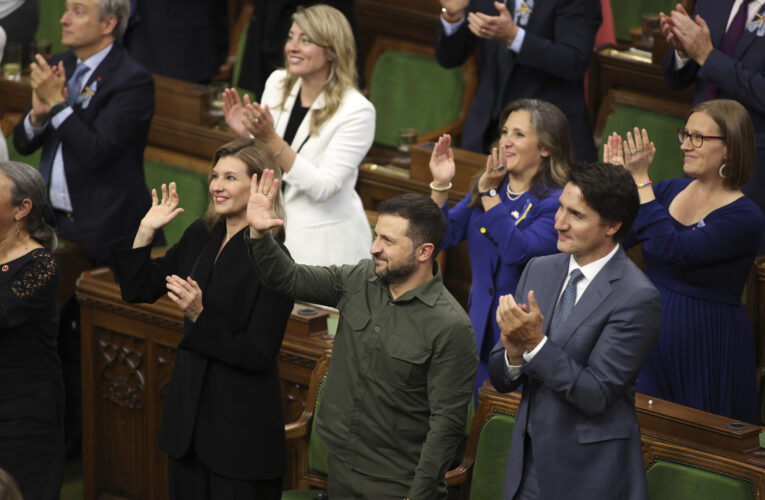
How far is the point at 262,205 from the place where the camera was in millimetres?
2555

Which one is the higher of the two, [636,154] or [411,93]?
[636,154]

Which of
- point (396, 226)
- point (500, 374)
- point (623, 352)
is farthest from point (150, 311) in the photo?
point (623, 352)

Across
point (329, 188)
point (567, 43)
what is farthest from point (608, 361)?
point (567, 43)

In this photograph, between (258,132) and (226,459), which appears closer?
(226,459)

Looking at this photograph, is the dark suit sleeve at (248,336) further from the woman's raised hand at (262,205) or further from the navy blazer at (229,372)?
the woman's raised hand at (262,205)

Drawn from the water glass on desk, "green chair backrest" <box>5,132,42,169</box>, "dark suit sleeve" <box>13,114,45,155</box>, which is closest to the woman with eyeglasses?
"dark suit sleeve" <box>13,114,45,155</box>

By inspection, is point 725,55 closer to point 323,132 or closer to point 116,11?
point 323,132

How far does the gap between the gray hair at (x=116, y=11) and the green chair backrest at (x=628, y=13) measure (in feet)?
6.83

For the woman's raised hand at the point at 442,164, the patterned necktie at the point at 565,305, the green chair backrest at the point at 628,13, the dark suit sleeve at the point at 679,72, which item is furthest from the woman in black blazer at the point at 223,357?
the green chair backrest at the point at 628,13

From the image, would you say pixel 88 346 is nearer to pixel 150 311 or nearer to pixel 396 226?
pixel 150 311

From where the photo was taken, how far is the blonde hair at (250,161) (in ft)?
9.38

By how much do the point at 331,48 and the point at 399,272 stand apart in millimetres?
1207

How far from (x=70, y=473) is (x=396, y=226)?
202cm

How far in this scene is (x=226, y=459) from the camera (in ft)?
9.14
